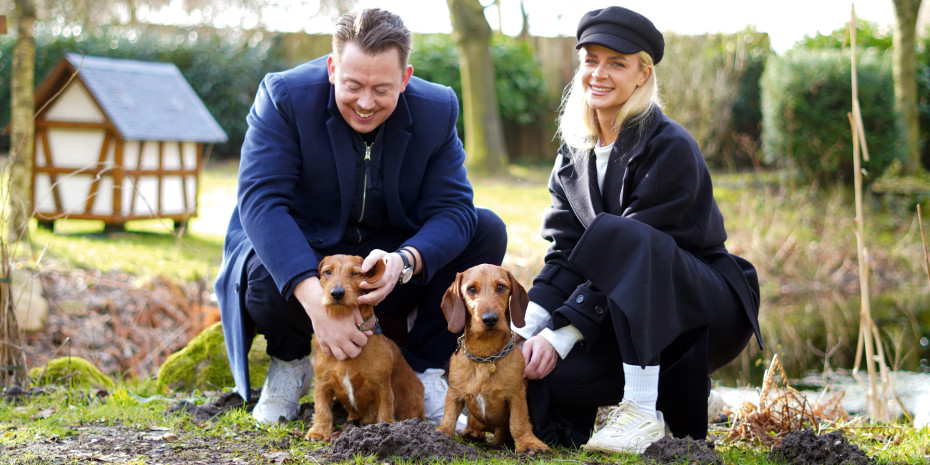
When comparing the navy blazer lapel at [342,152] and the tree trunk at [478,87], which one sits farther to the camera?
the tree trunk at [478,87]

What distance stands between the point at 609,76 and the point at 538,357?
4.37 ft

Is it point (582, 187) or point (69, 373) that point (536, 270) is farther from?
point (69, 373)

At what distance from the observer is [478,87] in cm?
1722

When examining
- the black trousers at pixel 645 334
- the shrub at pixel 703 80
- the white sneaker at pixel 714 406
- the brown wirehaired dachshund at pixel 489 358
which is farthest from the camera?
the shrub at pixel 703 80

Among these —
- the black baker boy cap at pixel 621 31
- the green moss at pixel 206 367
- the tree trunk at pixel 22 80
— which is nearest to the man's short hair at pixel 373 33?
the black baker boy cap at pixel 621 31

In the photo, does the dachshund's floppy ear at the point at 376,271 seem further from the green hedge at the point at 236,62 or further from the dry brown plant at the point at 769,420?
the green hedge at the point at 236,62

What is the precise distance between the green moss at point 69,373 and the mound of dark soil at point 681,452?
334cm

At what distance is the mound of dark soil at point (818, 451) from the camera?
3355 millimetres

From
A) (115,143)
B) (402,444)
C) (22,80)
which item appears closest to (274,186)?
(402,444)

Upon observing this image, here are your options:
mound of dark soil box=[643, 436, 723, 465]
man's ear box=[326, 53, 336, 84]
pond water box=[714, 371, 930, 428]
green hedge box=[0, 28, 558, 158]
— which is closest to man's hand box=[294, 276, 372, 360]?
man's ear box=[326, 53, 336, 84]

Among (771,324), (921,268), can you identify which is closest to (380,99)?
(771,324)

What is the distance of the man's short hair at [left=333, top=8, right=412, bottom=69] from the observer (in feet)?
11.9

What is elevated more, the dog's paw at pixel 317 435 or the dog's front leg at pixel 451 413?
the dog's front leg at pixel 451 413

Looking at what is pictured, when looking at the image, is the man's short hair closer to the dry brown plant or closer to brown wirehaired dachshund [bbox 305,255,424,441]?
brown wirehaired dachshund [bbox 305,255,424,441]
